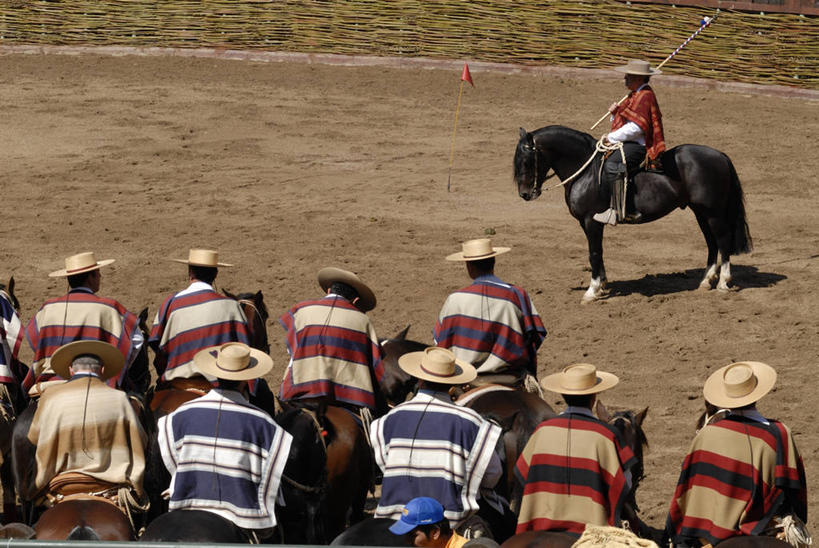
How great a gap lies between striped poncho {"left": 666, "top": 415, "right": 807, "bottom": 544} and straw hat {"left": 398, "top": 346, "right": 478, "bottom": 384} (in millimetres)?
1490

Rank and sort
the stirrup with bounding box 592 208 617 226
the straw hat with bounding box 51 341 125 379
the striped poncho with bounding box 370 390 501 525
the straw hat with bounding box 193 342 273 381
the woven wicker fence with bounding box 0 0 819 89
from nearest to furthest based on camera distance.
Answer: the striped poncho with bounding box 370 390 501 525 < the straw hat with bounding box 193 342 273 381 < the straw hat with bounding box 51 341 125 379 < the stirrup with bounding box 592 208 617 226 < the woven wicker fence with bounding box 0 0 819 89

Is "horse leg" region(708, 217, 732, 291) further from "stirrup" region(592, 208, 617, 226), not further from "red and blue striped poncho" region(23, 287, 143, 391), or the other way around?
"red and blue striped poncho" region(23, 287, 143, 391)

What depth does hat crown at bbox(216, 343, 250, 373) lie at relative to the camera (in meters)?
7.30

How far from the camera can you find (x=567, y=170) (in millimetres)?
14836

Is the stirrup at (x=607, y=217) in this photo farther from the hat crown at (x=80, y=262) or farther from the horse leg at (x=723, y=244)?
the hat crown at (x=80, y=262)

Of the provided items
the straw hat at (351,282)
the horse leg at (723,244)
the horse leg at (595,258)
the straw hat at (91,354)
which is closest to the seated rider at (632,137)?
the horse leg at (595,258)

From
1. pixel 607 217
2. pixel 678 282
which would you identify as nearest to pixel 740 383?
pixel 607 217

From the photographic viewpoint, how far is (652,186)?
14.6 m

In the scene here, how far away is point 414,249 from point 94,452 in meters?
9.69

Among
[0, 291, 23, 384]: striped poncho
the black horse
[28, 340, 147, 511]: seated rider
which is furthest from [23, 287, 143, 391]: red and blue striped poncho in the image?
the black horse

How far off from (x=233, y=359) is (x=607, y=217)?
26.6 feet

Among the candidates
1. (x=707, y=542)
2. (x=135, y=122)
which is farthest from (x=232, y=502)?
(x=135, y=122)

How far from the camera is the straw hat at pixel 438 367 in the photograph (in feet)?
24.3

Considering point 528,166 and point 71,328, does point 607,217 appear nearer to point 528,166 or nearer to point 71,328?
point 528,166
